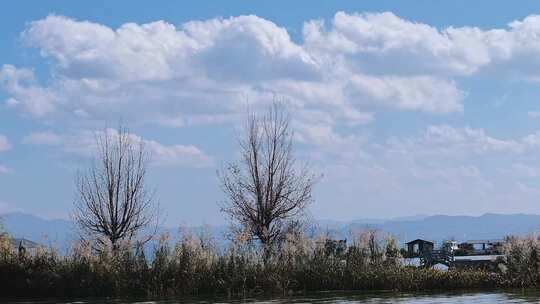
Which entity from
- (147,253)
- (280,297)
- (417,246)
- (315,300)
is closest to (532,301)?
(315,300)

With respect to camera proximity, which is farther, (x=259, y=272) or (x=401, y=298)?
(x=259, y=272)

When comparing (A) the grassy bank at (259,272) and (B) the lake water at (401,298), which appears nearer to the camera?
(B) the lake water at (401,298)

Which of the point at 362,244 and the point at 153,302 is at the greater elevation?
the point at 362,244

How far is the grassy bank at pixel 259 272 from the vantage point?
2741 cm

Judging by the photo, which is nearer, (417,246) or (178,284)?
(178,284)

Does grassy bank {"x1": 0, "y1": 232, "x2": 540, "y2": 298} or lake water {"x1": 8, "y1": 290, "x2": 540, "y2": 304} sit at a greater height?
grassy bank {"x1": 0, "y1": 232, "x2": 540, "y2": 298}

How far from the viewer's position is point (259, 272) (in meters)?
27.9

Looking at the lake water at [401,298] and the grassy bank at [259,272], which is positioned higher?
the grassy bank at [259,272]

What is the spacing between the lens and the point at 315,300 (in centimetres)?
2447

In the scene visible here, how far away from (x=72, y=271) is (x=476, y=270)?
13.2m

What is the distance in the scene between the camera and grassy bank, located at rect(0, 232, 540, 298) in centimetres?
2741

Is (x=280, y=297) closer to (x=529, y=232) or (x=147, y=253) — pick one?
(x=147, y=253)

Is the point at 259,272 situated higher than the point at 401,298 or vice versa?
the point at 259,272

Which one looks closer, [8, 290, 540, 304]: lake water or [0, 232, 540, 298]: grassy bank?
[8, 290, 540, 304]: lake water
